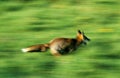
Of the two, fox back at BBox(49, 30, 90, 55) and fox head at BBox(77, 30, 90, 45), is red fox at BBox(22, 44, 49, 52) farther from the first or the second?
fox head at BBox(77, 30, 90, 45)

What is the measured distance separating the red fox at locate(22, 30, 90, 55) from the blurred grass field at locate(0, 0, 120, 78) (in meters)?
0.08

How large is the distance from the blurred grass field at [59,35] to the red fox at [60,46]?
75 mm

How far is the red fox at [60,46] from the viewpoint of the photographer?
254 inches

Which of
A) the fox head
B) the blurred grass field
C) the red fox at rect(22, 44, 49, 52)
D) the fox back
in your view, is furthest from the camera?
the fox head

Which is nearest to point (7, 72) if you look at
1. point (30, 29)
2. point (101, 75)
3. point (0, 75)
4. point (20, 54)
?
point (0, 75)

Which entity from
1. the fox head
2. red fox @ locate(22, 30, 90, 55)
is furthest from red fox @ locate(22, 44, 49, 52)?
the fox head

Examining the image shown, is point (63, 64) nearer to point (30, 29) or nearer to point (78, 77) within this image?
point (78, 77)

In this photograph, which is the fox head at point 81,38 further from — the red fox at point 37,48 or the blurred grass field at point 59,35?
the red fox at point 37,48

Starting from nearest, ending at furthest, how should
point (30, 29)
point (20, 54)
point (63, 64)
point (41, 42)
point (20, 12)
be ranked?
1. point (63, 64)
2. point (20, 54)
3. point (41, 42)
4. point (30, 29)
5. point (20, 12)

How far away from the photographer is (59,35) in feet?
24.4

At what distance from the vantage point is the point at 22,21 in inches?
324

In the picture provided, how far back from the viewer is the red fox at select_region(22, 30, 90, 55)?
21.2 feet

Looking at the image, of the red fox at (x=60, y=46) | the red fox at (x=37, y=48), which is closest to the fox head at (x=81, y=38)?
the red fox at (x=60, y=46)

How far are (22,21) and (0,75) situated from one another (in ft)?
8.15
